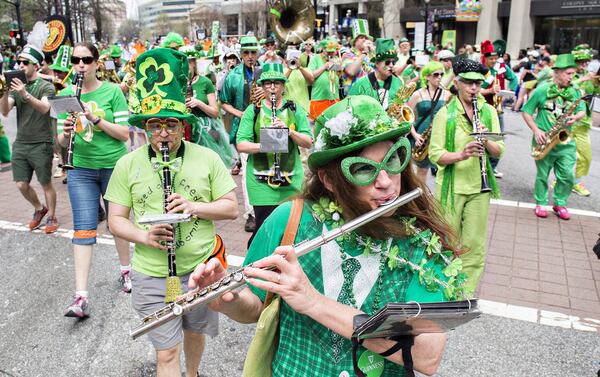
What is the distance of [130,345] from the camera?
399 centimetres

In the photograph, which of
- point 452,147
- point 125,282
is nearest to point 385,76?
point 452,147

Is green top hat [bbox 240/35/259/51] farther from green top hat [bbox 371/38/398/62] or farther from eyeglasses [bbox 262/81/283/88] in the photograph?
eyeglasses [bbox 262/81/283/88]

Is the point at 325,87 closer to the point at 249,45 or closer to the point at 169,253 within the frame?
the point at 249,45

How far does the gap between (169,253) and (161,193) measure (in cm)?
35

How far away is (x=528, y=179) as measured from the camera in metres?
8.95

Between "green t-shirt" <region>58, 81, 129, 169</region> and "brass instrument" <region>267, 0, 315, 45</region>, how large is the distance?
5.66 meters

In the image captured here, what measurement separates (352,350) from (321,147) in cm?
70

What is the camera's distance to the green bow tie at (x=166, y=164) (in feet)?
9.60

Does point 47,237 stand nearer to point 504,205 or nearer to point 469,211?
point 469,211

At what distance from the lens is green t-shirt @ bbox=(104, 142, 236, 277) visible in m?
3.00

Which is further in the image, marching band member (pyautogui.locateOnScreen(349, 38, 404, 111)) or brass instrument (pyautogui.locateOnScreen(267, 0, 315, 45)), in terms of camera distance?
brass instrument (pyautogui.locateOnScreen(267, 0, 315, 45))

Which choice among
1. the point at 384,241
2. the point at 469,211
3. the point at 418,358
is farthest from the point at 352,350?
the point at 469,211

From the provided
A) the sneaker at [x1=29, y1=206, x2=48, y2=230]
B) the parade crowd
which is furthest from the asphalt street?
the sneaker at [x1=29, y1=206, x2=48, y2=230]

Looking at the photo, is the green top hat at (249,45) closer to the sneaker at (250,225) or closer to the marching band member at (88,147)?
the sneaker at (250,225)
